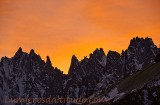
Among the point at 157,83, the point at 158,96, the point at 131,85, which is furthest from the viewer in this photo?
the point at 131,85

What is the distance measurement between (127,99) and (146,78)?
14459 millimetres

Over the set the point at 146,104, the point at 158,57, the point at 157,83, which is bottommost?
the point at 146,104

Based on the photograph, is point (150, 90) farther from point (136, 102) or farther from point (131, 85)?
point (131, 85)

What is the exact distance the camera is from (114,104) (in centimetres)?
12131

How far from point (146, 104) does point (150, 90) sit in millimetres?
6303

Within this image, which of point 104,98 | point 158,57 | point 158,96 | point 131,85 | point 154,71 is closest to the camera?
point 158,96

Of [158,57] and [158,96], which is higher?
[158,57]

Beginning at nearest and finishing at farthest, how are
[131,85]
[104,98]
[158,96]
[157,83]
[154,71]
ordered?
[158,96]
[157,83]
[154,71]
[131,85]
[104,98]

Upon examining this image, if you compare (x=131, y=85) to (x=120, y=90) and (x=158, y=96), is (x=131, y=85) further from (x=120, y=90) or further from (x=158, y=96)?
(x=158, y=96)

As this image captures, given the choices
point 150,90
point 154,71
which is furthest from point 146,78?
point 150,90

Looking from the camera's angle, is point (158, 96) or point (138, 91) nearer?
point (158, 96)

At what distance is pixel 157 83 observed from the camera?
118 metres

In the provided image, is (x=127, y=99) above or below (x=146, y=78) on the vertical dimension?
below

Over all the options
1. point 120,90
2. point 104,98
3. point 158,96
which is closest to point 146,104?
point 158,96
